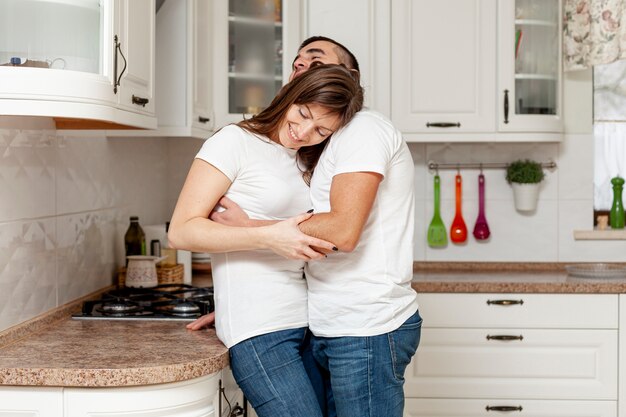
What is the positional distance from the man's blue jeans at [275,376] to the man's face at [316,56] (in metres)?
0.75

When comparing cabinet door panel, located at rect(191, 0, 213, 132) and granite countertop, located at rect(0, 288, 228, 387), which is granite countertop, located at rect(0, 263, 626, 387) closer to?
granite countertop, located at rect(0, 288, 228, 387)

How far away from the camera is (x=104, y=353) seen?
73.8 inches

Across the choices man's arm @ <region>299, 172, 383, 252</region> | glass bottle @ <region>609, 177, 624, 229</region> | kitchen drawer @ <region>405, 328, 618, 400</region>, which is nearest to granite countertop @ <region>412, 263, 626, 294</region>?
kitchen drawer @ <region>405, 328, 618, 400</region>

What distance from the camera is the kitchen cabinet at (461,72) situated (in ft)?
11.1

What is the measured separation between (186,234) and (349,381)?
18.7 inches

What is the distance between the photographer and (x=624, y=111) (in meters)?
3.82

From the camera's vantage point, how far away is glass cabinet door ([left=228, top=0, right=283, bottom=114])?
11.0ft

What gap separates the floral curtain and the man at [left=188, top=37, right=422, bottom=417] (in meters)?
1.88

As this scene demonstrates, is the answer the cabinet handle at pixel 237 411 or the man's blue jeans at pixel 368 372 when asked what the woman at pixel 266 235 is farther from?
the cabinet handle at pixel 237 411

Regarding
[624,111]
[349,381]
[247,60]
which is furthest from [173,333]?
[624,111]

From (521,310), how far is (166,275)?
4.30 ft

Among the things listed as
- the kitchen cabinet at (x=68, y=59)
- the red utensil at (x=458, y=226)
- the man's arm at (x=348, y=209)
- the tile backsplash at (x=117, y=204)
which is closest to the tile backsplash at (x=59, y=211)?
the tile backsplash at (x=117, y=204)

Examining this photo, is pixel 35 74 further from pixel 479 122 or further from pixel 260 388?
pixel 479 122

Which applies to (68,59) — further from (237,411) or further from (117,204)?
(117,204)
